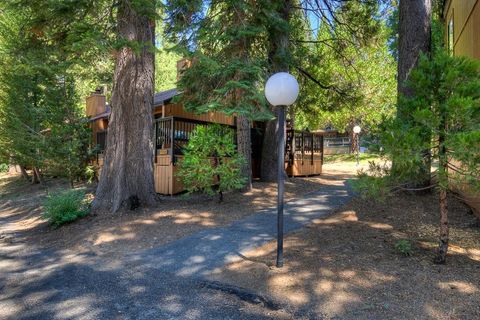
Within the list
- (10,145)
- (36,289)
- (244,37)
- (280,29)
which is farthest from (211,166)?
(10,145)

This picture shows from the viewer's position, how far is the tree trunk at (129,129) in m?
8.41

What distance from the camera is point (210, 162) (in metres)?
8.62

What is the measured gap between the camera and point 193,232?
678cm

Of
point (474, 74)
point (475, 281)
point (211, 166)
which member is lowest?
point (475, 281)

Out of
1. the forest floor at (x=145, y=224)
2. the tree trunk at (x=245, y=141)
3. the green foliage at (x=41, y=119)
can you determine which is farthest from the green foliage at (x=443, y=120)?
the green foliage at (x=41, y=119)

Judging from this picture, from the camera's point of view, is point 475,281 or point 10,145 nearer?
point 475,281

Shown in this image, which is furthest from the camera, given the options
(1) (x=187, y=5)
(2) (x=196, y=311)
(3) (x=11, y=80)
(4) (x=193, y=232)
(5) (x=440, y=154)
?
(3) (x=11, y=80)

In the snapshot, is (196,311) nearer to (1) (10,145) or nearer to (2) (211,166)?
(2) (211,166)

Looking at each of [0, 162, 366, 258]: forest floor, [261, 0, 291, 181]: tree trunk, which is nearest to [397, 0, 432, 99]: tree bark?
[261, 0, 291, 181]: tree trunk

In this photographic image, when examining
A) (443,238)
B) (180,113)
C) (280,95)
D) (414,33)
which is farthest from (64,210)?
(414,33)

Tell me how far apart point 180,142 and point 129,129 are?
7.70 feet

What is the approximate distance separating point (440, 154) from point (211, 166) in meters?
5.31

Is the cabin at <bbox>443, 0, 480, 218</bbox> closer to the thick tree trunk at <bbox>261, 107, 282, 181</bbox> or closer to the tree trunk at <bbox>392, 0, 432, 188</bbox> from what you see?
the tree trunk at <bbox>392, 0, 432, 188</bbox>

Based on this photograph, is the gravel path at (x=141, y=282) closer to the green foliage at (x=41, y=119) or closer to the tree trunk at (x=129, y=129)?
the tree trunk at (x=129, y=129)
